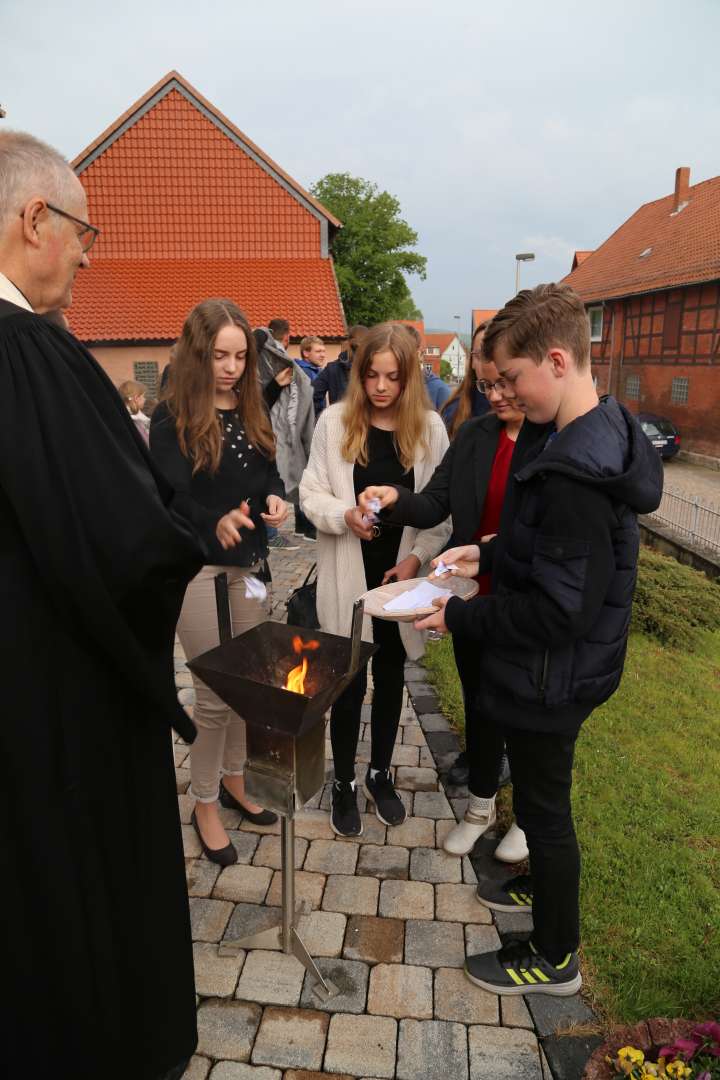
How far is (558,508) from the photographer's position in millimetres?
1959

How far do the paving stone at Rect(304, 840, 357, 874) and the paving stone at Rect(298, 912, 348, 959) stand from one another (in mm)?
276

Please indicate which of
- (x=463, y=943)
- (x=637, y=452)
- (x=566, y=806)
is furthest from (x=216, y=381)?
(x=463, y=943)

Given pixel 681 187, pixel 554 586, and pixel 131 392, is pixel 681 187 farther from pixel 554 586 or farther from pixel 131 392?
pixel 554 586

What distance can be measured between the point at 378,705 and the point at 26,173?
2687 millimetres

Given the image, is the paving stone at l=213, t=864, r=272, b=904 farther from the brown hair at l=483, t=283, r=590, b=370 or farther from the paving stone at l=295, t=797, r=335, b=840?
the brown hair at l=483, t=283, r=590, b=370

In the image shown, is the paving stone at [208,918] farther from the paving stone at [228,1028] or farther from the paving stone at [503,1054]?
the paving stone at [503,1054]

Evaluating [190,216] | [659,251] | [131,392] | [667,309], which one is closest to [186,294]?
[190,216]

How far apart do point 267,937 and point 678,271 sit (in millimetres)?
28185

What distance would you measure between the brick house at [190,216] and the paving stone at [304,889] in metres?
20.7

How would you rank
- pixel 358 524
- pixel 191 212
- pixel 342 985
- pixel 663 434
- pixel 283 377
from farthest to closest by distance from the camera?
1. pixel 191 212
2. pixel 663 434
3. pixel 283 377
4. pixel 358 524
5. pixel 342 985

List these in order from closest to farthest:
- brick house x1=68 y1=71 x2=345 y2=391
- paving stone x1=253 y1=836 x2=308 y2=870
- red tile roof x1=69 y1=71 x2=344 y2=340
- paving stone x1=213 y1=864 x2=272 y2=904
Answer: paving stone x1=213 y1=864 x2=272 y2=904 → paving stone x1=253 y1=836 x2=308 y2=870 → brick house x1=68 y1=71 x2=345 y2=391 → red tile roof x1=69 y1=71 x2=344 y2=340

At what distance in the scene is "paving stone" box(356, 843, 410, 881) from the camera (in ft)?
10.5

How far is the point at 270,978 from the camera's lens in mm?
2613

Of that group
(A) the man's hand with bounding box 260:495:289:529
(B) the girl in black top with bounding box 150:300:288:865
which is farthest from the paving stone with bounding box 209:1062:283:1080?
(A) the man's hand with bounding box 260:495:289:529
